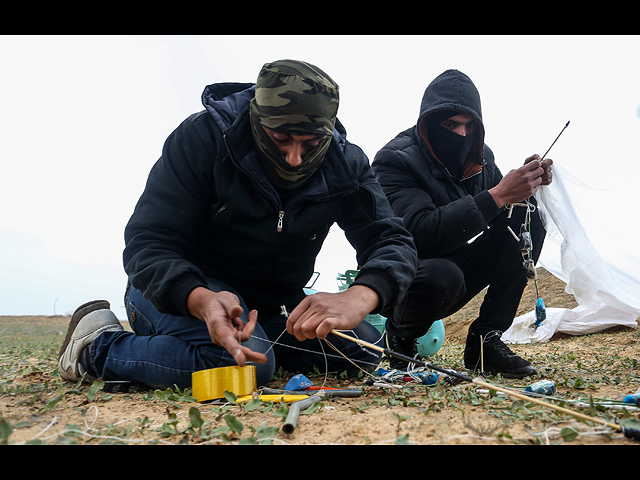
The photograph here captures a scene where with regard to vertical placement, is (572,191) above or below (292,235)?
above

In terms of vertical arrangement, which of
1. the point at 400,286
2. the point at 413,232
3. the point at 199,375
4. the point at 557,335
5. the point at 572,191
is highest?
the point at 572,191

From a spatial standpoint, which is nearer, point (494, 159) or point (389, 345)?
point (389, 345)

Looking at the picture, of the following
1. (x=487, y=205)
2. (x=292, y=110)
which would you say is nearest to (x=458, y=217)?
(x=487, y=205)

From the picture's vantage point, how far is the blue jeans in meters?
2.25

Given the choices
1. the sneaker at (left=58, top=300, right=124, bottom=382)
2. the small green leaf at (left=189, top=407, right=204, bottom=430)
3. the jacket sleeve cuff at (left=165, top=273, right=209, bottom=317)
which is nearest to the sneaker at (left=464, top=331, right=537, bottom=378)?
the jacket sleeve cuff at (left=165, top=273, right=209, bottom=317)

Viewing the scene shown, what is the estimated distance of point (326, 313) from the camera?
1850 millimetres

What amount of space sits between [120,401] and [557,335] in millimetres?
5830

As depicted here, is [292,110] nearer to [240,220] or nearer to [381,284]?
[240,220]

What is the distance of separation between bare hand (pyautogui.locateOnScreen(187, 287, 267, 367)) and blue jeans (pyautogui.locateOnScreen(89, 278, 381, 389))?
1.23 feet
